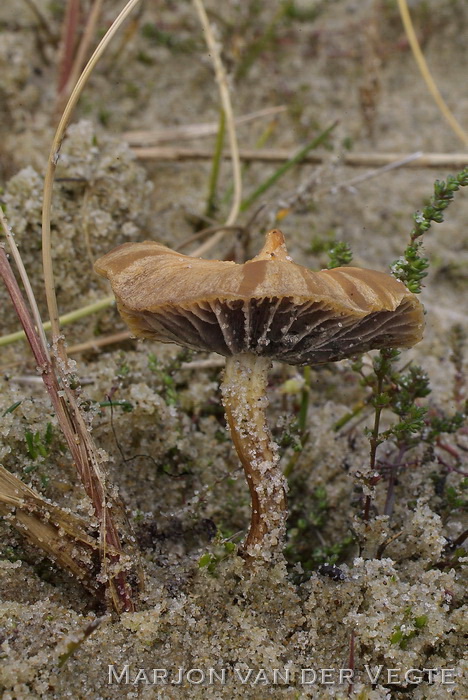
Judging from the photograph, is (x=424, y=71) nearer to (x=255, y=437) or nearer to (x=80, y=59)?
(x=80, y=59)

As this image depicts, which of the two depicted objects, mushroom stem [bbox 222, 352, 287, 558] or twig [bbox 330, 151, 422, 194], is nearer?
mushroom stem [bbox 222, 352, 287, 558]

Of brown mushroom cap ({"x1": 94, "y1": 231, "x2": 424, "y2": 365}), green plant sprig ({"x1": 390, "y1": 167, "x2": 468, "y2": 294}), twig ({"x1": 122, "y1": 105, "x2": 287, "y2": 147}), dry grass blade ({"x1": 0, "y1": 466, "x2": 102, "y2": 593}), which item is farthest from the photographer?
twig ({"x1": 122, "y1": 105, "x2": 287, "y2": 147})

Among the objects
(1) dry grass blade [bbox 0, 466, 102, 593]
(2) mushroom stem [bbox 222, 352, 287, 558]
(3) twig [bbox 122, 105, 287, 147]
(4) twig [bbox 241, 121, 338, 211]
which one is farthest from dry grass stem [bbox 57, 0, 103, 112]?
(1) dry grass blade [bbox 0, 466, 102, 593]

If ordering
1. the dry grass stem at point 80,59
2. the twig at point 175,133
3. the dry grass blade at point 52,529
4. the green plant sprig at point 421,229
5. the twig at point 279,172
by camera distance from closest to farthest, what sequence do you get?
the dry grass blade at point 52,529 → the green plant sprig at point 421,229 → the twig at point 279,172 → the dry grass stem at point 80,59 → the twig at point 175,133

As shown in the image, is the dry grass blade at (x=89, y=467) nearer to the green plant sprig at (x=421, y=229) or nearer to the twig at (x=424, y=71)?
the green plant sprig at (x=421, y=229)

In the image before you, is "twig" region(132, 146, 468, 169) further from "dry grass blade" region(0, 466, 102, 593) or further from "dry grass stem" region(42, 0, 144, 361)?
"dry grass blade" region(0, 466, 102, 593)

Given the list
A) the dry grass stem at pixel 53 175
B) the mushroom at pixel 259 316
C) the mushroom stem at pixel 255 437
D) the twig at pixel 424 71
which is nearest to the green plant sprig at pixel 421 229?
the mushroom at pixel 259 316

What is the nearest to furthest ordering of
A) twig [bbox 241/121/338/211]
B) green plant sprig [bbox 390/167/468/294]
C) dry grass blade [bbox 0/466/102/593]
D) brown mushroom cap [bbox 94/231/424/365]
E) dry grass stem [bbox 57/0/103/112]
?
brown mushroom cap [bbox 94/231/424/365]
dry grass blade [bbox 0/466/102/593]
green plant sprig [bbox 390/167/468/294]
twig [bbox 241/121/338/211]
dry grass stem [bbox 57/0/103/112]

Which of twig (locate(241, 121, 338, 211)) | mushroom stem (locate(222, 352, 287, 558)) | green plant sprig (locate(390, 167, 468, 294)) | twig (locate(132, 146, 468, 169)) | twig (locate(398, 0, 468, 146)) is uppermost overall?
twig (locate(398, 0, 468, 146))
